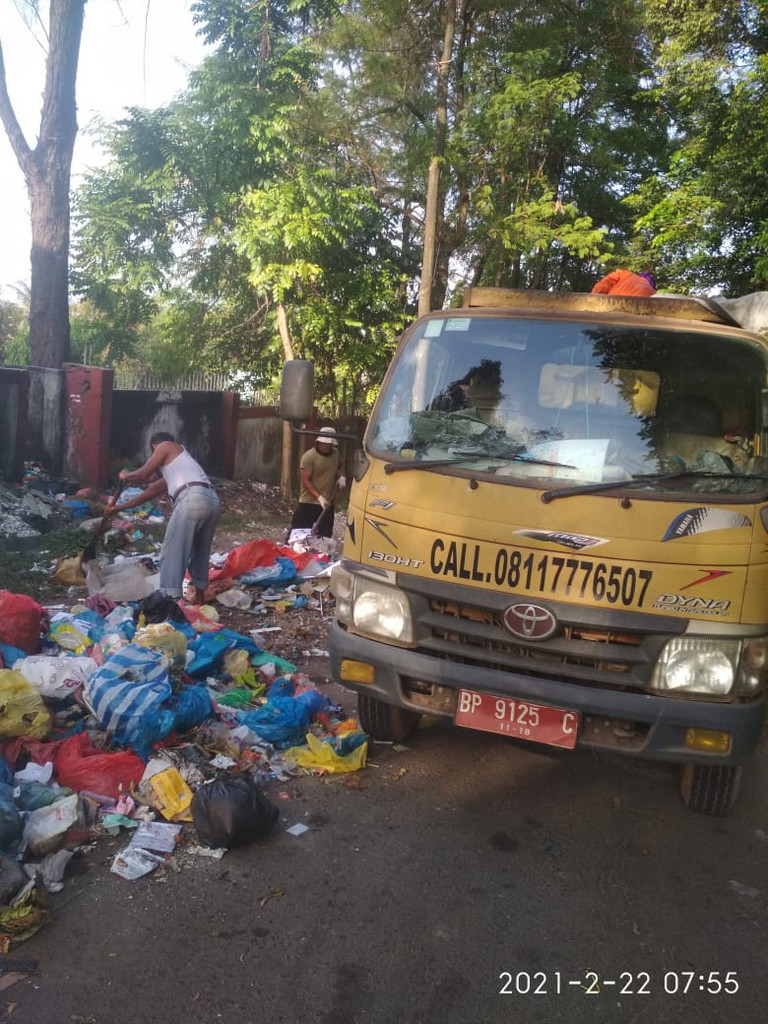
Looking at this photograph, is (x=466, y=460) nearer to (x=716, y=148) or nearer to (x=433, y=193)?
(x=433, y=193)

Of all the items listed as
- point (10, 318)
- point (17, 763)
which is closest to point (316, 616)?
point (17, 763)

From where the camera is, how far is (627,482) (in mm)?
3494

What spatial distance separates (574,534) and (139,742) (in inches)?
86.8

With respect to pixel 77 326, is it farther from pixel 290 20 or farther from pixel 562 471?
pixel 562 471

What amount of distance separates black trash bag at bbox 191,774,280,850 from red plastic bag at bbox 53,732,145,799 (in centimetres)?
46

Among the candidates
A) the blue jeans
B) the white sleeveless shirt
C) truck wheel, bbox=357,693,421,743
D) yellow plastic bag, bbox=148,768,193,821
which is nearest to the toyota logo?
truck wheel, bbox=357,693,421,743

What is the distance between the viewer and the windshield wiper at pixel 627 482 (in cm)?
346

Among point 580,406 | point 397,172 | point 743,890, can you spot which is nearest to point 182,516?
point 580,406

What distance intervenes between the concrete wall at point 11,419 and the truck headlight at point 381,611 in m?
7.71

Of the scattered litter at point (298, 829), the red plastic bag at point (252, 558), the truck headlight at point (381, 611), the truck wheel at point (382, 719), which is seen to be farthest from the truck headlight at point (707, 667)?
the red plastic bag at point (252, 558)

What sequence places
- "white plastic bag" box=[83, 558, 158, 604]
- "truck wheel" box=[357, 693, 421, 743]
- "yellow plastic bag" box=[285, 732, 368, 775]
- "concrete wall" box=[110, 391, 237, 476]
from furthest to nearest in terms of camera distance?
"concrete wall" box=[110, 391, 237, 476] → "white plastic bag" box=[83, 558, 158, 604] → "truck wheel" box=[357, 693, 421, 743] → "yellow plastic bag" box=[285, 732, 368, 775]

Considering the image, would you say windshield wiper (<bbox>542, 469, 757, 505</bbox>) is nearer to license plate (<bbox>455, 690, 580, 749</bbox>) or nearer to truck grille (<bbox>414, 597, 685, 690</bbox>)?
truck grille (<bbox>414, 597, 685, 690</bbox>)

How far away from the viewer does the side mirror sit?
4.44 m

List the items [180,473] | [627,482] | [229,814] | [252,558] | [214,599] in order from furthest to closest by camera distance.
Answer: [252,558] < [214,599] < [180,473] < [627,482] < [229,814]
